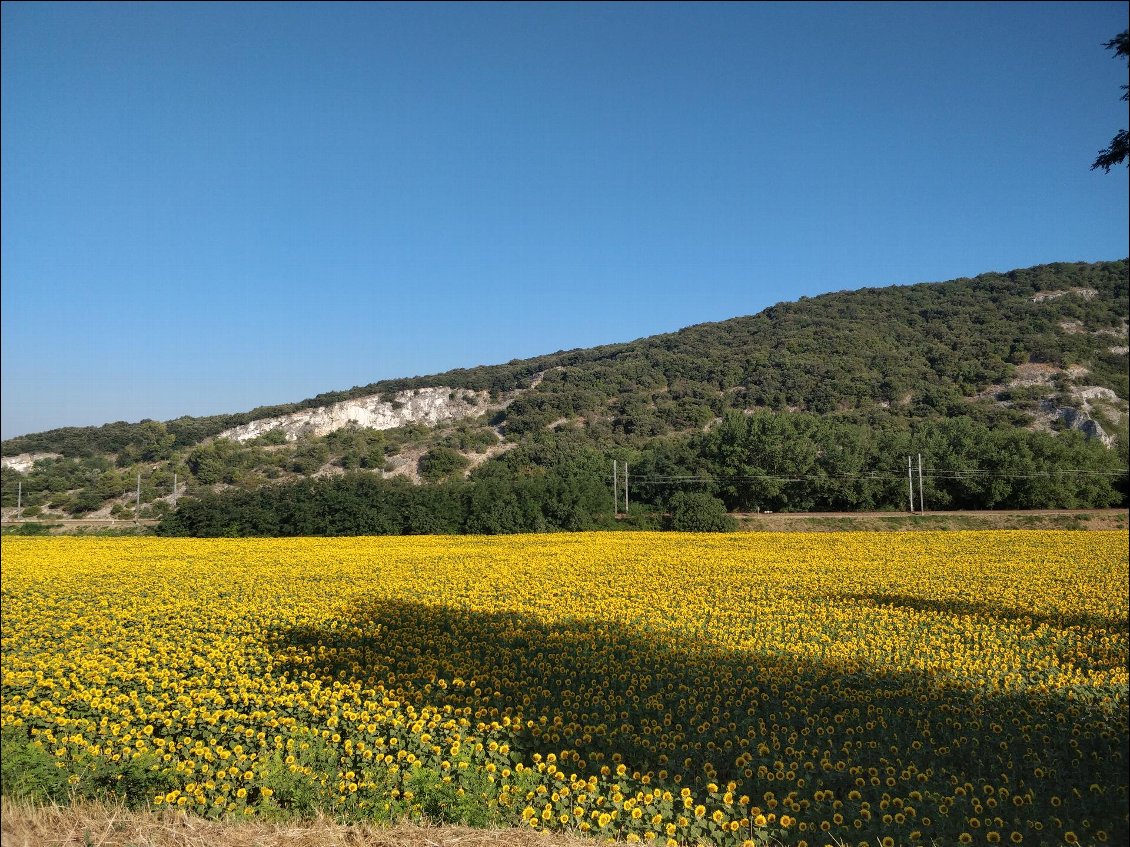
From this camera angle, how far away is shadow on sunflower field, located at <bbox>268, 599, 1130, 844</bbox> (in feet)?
17.5

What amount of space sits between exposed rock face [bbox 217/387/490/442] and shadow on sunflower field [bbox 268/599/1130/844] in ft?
208

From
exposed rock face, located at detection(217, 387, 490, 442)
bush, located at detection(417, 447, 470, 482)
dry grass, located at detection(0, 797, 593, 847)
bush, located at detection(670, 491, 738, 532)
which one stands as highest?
exposed rock face, located at detection(217, 387, 490, 442)

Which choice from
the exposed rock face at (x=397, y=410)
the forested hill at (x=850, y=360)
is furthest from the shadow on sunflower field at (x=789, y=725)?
the exposed rock face at (x=397, y=410)

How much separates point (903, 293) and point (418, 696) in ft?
336

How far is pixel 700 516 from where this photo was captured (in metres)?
38.0

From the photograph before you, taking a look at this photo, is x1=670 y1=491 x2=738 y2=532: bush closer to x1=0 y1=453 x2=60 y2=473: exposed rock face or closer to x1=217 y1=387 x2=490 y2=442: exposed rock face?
x1=0 y1=453 x2=60 y2=473: exposed rock face

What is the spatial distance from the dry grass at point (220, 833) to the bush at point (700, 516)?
3391cm

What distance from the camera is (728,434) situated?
170ft

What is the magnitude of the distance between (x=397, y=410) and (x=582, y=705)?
255 ft

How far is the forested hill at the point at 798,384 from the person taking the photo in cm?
5895

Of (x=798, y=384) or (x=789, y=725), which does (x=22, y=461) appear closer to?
(x=789, y=725)

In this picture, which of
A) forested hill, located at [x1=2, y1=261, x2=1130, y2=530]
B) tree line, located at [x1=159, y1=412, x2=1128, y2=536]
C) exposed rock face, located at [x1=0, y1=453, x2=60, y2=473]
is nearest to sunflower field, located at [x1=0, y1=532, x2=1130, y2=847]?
exposed rock face, located at [x1=0, y1=453, x2=60, y2=473]

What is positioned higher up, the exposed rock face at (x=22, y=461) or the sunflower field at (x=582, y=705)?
the exposed rock face at (x=22, y=461)

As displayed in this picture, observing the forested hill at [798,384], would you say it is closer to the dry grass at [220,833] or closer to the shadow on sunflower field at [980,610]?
the shadow on sunflower field at [980,610]
